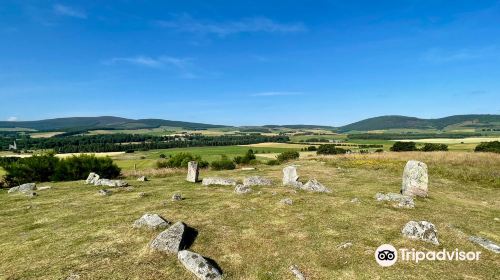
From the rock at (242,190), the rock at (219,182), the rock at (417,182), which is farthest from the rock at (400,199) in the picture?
the rock at (219,182)

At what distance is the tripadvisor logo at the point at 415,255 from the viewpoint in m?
13.0

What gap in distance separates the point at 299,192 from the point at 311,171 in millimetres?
14669

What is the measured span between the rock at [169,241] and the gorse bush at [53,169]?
29.8 meters

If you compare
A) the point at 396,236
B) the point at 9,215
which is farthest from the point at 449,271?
the point at 9,215

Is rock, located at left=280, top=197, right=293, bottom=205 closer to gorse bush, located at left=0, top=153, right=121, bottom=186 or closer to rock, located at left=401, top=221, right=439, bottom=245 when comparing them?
rock, located at left=401, top=221, right=439, bottom=245

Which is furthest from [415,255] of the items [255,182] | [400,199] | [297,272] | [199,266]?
[255,182]

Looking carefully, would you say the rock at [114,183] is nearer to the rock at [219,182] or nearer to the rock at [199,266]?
the rock at [219,182]

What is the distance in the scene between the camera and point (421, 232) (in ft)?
47.9

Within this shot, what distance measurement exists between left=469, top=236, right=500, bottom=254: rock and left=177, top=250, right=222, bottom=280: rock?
11.6 m

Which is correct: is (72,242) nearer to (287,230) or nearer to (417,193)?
(287,230)

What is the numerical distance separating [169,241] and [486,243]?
45.8 feet

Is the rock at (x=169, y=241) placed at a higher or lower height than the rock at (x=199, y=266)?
higher

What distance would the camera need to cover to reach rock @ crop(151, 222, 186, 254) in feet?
43.8

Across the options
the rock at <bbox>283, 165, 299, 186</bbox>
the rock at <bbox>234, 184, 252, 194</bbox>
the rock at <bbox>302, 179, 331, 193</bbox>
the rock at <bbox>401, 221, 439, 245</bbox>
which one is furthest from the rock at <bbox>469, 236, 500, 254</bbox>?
the rock at <bbox>283, 165, 299, 186</bbox>
